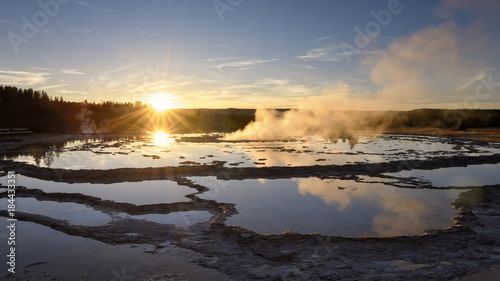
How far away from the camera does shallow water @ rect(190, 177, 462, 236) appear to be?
845cm

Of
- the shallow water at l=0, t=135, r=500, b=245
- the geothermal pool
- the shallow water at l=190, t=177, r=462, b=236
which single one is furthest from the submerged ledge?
the shallow water at l=190, t=177, r=462, b=236

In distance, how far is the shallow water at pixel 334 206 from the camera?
8.45 m

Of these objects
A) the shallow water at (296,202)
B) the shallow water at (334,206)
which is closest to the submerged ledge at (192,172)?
the shallow water at (296,202)

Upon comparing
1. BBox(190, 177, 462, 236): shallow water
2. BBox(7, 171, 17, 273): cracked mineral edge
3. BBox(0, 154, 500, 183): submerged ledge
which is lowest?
BBox(7, 171, 17, 273): cracked mineral edge

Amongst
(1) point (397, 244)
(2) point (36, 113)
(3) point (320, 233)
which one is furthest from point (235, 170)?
(2) point (36, 113)

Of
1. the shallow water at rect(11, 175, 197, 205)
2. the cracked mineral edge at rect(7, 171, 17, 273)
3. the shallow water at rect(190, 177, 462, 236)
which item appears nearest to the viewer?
the cracked mineral edge at rect(7, 171, 17, 273)

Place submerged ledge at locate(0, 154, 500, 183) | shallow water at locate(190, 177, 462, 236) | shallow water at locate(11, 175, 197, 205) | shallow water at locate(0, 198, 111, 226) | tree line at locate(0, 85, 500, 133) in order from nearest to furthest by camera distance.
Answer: shallow water at locate(190, 177, 462, 236), shallow water at locate(0, 198, 111, 226), shallow water at locate(11, 175, 197, 205), submerged ledge at locate(0, 154, 500, 183), tree line at locate(0, 85, 500, 133)

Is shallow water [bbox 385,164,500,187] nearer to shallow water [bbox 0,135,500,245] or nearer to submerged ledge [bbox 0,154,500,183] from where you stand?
shallow water [bbox 0,135,500,245]

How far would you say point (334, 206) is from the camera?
34.2 feet

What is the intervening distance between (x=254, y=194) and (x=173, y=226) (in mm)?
4266

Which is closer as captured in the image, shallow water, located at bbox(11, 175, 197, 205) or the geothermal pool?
the geothermal pool

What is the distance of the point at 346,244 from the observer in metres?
7.19

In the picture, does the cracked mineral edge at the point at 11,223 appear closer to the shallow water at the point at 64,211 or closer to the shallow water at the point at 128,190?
the shallow water at the point at 64,211

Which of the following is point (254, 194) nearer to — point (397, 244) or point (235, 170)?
point (235, 170)
